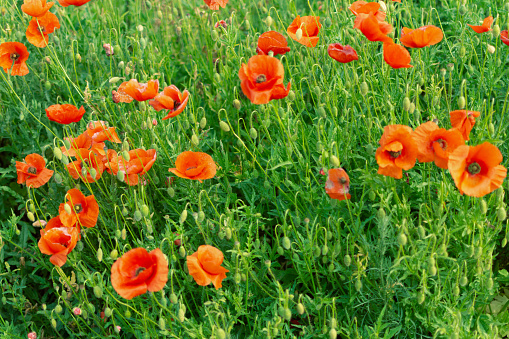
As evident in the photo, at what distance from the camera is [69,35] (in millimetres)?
3598

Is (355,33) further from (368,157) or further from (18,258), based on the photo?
(18,258)

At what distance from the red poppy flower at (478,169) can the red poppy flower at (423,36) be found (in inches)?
24.9

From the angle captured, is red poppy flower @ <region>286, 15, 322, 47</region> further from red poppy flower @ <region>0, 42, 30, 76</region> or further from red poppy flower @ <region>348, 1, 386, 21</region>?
red poppy flower @ <region>0, 42, 30, 76</region>

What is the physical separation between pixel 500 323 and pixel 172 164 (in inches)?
67.0

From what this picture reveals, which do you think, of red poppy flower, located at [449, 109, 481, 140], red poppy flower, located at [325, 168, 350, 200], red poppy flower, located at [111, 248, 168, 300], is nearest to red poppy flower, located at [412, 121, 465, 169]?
red poppy flower, located at [449, 109, 481, 140]

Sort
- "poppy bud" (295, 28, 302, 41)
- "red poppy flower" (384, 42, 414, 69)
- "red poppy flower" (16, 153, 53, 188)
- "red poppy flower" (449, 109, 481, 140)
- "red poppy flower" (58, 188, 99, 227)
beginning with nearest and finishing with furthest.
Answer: "red poppy flower" (449, 109, 481, 140) → "red poppy flower" (384, 42, 414, 69) → "red poppy flower" (58, 188, 99, 227) → "poppy bud" (295, 28, 302, 41) → "red poppy flower" (16, 153, 53, 188)

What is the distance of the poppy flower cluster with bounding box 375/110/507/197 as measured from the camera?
182 centimetres

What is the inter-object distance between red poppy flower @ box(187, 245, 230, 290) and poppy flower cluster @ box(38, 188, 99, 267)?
61cm

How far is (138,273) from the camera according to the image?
6.34 ft

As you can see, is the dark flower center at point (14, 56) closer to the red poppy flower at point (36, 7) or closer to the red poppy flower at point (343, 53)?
the red poppy flower at point (36, 7)

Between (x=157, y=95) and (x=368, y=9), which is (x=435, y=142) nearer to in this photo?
(x=368, y=9)

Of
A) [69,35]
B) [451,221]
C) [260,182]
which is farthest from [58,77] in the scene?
[451,221]

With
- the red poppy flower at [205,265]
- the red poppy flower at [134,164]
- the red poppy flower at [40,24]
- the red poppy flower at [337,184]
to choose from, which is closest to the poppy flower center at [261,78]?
the red poppy flower at [337,184]

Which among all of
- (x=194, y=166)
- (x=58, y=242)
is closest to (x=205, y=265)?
(x=194, y=166)
